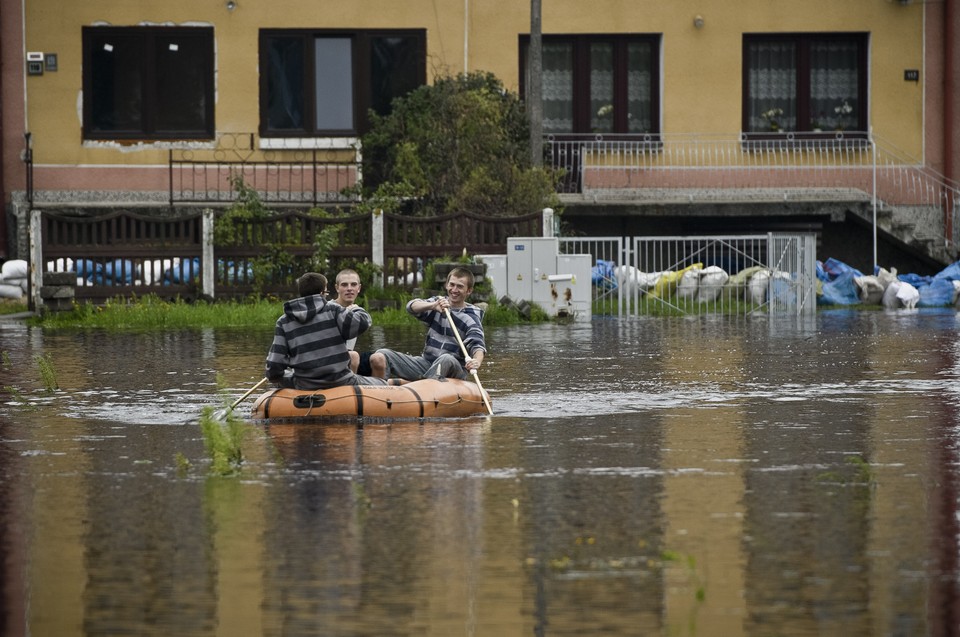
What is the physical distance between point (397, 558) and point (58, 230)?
22.3 meters

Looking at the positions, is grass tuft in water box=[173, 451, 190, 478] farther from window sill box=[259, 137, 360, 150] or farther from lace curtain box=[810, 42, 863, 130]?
lace curtain box=[810, 42, 863, 130]

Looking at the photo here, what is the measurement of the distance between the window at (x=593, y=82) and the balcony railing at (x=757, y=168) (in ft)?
1.28

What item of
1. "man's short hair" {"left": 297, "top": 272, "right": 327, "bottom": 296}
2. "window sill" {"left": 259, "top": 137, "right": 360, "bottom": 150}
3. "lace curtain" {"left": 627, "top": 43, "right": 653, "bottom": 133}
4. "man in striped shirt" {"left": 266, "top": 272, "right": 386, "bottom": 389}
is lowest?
"man in striped shirt" {"left": 266, "top": 272, "right": 386, "bottom": 389}

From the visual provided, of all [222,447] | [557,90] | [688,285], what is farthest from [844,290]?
[222,447]

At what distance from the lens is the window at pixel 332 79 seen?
122 feet

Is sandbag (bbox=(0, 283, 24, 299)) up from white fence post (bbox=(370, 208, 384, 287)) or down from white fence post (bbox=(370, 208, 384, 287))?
down

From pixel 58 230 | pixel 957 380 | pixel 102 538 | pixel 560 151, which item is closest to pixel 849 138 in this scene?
pixel 560 151

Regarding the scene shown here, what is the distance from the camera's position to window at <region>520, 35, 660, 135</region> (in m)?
38.1

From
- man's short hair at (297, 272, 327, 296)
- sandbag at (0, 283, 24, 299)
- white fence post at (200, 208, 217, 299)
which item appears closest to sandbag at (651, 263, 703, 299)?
white fence post at (200, 208, 217, 299)

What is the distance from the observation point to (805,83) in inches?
1518

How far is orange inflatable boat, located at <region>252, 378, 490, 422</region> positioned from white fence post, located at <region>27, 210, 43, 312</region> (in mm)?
15302

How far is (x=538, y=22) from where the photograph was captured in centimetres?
3397

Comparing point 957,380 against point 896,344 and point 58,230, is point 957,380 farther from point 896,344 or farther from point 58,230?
point 58,230

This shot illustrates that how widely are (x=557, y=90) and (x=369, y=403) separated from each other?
24.4 metres
